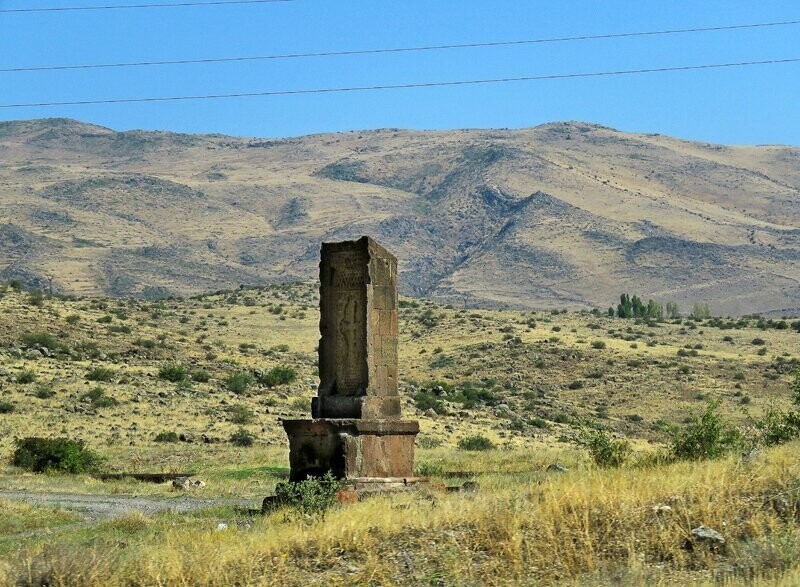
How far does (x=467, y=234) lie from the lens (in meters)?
176

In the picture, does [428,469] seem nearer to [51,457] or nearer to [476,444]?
[51,457]

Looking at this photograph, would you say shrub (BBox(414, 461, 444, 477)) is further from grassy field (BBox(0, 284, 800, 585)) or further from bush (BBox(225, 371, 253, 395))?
bush (BBox(225, 371, 253, 395))

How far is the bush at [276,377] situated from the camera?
4669cm

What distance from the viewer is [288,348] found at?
6144cm

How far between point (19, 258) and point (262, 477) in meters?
122

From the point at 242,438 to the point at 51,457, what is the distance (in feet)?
25.0

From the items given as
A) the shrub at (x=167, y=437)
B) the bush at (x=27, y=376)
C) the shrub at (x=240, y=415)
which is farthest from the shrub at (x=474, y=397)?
the shrub at (x=167, y=437)

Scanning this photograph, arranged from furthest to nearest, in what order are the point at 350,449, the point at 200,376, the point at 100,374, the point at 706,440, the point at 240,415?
the point at 200,376 < the point at 100,374 < the point at 240,415 < the point at 706,440 < the point at 350,449

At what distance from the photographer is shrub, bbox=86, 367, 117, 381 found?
42062mm

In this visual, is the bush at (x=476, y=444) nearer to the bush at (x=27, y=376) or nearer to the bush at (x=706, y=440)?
the bush at (x=27, y=376)

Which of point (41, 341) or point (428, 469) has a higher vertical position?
point (41, 341)

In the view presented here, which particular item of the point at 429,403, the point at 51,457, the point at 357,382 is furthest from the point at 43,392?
the point at 357,382

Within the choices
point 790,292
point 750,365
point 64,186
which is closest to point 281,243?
point 64,186

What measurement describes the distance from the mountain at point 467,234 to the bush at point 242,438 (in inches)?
3861
